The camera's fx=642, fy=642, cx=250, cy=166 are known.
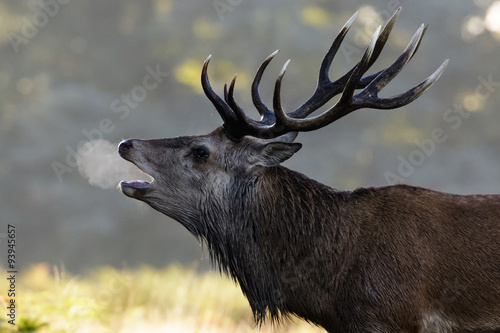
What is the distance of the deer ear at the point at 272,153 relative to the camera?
4461 mm

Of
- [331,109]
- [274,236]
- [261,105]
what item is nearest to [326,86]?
[261,105]

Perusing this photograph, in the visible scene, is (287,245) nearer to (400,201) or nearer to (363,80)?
(400,201)

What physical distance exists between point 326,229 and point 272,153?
0.67m

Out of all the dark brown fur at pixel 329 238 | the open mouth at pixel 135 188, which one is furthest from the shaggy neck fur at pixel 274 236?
the open mouth at pixel 135 188

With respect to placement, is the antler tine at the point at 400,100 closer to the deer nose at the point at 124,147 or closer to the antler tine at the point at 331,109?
the antler tine at the point at 331,109

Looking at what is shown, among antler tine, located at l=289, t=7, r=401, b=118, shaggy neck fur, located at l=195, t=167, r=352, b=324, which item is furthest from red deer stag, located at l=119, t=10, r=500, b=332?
antler tine, located at l=289, t=7, r=401, b=118

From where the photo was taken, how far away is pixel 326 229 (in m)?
4.61

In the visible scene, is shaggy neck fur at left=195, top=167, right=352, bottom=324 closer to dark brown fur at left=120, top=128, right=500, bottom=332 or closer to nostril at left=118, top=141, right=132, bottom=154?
dark brown fur at left=120, top=128, right=500, bottom=332

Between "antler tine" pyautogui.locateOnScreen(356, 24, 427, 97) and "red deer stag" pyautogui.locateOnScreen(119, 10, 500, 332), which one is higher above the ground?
"antler tine" pyautogui.locateOnScreen(356, 24, 427, 97)

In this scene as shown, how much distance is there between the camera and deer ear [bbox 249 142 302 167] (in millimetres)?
4461

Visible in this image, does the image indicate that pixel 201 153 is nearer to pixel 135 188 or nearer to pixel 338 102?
pixel 135 188

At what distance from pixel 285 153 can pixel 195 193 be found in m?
0.74

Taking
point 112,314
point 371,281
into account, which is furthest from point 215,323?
point 371,281

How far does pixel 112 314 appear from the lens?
22.8 ft
